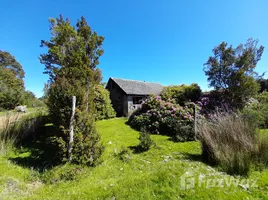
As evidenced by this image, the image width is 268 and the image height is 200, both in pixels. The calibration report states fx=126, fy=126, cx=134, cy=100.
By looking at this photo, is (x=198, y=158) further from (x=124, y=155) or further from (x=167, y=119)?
(x=167, y=119)

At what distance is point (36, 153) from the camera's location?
5.20m

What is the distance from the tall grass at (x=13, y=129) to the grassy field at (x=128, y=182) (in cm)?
118

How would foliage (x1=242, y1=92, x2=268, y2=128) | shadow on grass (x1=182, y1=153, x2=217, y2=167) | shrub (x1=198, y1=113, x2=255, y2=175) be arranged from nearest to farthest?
shrub (x1=198, y1=113, x2=255, y2=175)
shadow on grass (x1=182, y1=153, x2=217, y2=167)
foliage (x1=242, y1=92, x2=268, y2=128)

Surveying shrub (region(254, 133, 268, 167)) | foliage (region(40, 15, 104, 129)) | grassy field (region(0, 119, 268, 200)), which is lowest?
grassy field (region(0, 119, 268, 200))

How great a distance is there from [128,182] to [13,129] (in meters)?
6.20

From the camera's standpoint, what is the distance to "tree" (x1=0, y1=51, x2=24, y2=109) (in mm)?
20600

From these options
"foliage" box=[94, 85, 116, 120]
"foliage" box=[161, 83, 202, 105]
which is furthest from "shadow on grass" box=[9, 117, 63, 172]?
"foliage" box=[161, 83, 202, 105]

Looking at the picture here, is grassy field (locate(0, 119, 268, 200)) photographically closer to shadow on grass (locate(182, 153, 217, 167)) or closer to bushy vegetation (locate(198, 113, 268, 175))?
shadow on grass (locate(182, 153, 217, 167))

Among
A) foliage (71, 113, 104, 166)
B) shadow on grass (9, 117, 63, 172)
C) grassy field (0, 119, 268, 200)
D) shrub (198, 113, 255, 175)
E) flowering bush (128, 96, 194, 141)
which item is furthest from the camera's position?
flowering bush (128, 96, 194, 141)

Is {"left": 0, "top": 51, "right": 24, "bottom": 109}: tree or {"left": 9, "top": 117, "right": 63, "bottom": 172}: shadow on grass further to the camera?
{"left": 0, "top": 51, "right": 24, "bottom": 109}: tree

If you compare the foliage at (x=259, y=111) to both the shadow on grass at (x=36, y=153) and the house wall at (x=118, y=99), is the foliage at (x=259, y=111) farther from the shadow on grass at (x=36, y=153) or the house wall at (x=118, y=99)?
the house wall at (x=118, y=99)

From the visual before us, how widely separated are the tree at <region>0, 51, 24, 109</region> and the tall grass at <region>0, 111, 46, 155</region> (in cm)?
1803

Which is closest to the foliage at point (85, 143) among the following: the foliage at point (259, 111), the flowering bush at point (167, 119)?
the flowering bush at point (167, 119)

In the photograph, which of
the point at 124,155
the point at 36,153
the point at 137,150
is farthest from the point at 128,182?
the point at 36,153
